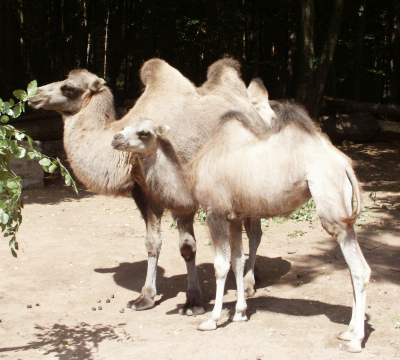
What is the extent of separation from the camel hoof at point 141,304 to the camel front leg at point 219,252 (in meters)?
0.93

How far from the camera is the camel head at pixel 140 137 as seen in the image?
444 centimetres

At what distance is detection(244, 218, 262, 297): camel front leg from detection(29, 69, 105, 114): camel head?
2.48 meters

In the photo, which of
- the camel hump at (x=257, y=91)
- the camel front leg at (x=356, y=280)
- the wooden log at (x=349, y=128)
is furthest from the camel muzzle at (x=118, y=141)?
the wooden log at (x=349, y=128)

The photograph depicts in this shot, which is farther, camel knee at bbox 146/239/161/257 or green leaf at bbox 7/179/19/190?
camel knee at bbox 146/239/161/257

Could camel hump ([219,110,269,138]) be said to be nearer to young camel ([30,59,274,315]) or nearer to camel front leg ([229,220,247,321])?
young camel ([30,59,274,315])

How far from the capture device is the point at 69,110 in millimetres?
5645

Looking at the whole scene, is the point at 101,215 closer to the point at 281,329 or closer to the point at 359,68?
the point at 281,329

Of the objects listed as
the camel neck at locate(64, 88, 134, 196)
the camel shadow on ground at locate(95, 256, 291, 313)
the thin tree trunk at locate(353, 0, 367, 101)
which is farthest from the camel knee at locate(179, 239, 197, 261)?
the thin tree trunk at locate(353, 0, 367, 101)

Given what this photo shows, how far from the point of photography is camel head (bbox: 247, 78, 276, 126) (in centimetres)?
674

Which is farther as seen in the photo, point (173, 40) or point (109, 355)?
point (173, 40)

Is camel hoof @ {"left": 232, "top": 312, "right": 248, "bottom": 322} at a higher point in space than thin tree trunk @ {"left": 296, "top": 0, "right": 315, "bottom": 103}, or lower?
lower

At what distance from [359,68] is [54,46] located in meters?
11.9

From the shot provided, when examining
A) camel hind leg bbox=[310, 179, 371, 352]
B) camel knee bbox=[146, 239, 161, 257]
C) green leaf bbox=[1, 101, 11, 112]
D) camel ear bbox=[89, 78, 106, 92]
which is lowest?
camel knee bbox=[146, 239, 161, 257]

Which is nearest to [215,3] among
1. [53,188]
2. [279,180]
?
[53,188]
